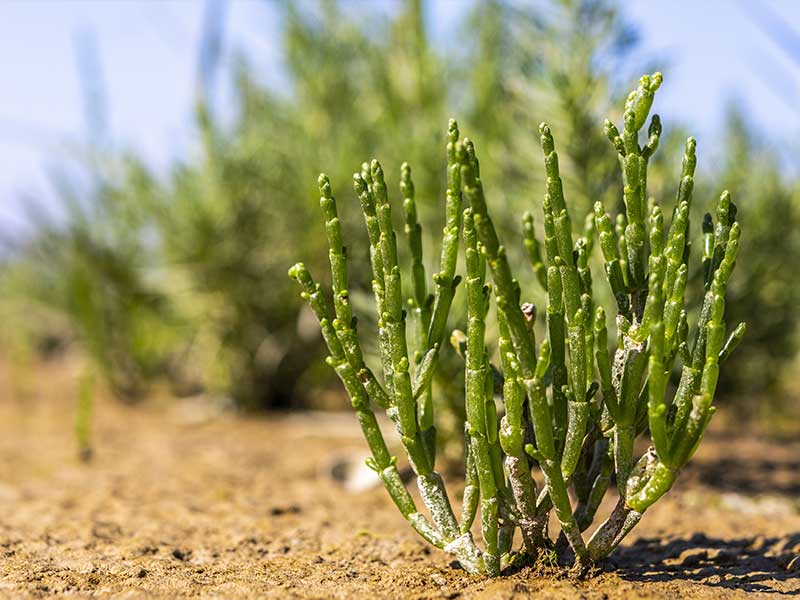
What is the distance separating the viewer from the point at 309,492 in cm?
276

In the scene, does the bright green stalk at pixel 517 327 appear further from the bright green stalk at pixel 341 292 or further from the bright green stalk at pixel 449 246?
the bright green stalk at pixel 341 292

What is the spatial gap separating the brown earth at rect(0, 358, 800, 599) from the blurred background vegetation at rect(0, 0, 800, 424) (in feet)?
1.96

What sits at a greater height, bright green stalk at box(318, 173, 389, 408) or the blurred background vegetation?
the blurred background vegetation

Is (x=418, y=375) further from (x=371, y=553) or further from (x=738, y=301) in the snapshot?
(x=738, y=301)

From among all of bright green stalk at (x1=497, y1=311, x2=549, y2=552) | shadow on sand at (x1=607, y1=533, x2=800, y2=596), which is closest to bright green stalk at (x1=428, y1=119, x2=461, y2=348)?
bright green stalk at (x1=497, y1=311, x2=549, y2=552)

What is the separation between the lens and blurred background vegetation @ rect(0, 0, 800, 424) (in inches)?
108

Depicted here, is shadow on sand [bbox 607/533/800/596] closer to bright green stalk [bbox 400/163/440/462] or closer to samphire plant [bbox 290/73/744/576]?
samphire plant [bbox 290/73/744/576]

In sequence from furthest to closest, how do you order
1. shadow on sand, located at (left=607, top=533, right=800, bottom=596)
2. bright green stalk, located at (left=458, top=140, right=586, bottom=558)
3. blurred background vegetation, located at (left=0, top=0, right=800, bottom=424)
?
blurred background vegetation, located at (left=0, top=0, right=800, bottom=424) → shadow on sand, located at (left=607, top=533, right=800, bottom=596) → bright green stalk, located at (left=458, top=140, right=586, bottom=558)

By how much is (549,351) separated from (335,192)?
8.62ft

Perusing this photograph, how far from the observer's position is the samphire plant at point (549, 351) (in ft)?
4.46

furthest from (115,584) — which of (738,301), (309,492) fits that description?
(738,301)

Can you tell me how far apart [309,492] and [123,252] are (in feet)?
8.98

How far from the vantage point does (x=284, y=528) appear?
2.12m

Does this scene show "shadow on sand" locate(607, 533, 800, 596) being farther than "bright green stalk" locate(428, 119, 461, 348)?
Yes
